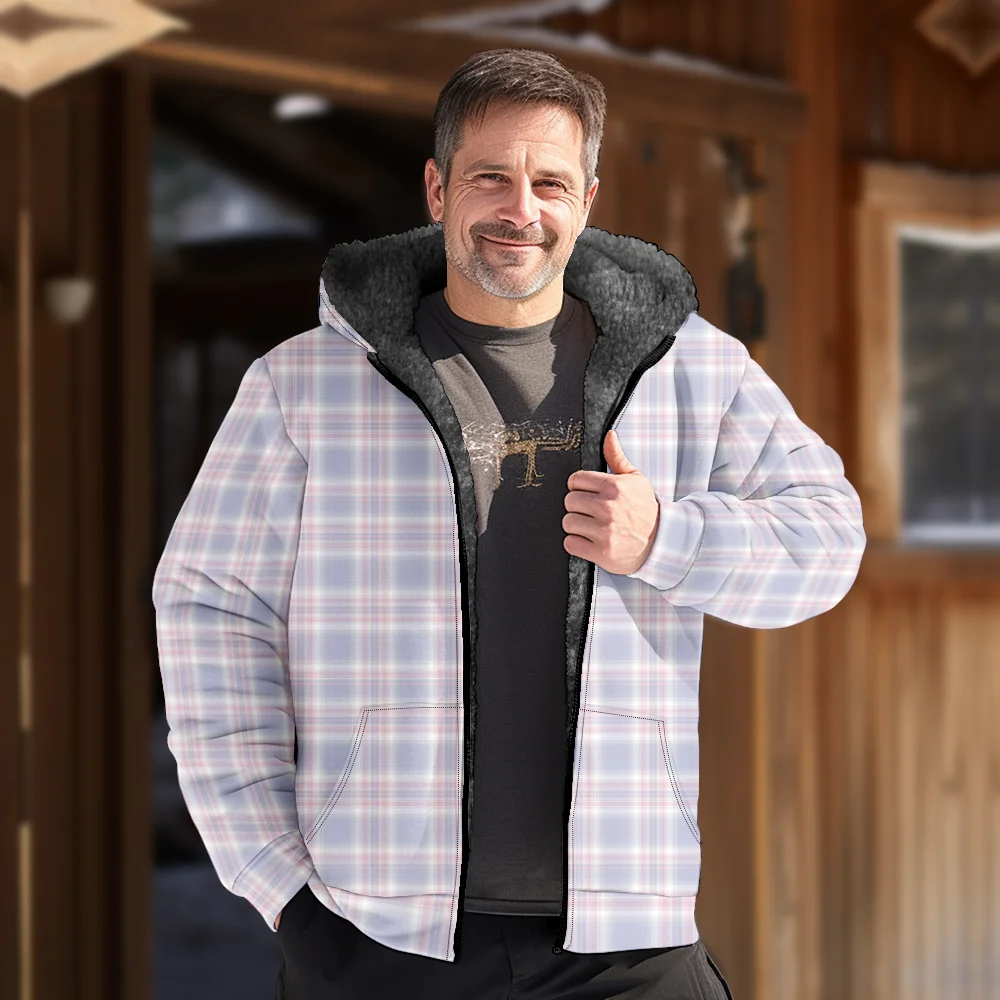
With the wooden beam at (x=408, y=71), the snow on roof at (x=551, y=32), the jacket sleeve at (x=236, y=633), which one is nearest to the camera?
the jacket sleeve at (x=236, y=633)

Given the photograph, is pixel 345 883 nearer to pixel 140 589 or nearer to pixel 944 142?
pixel 140 589

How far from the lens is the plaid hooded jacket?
1.92 metres

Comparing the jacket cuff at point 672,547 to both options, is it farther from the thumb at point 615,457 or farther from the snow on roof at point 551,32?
the snow on roof at point 551,32

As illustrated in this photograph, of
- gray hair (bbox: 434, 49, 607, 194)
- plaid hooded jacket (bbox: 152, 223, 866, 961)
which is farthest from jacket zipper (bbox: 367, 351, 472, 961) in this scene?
gray hair (bbox: 434, 49, 607, 194)

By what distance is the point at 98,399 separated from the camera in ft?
10.7

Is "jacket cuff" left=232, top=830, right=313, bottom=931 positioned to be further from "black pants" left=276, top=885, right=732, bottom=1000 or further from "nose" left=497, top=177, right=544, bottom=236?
"nose" left=497, top=177, right=544, bottom=236

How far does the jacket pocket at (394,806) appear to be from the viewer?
1.91 metres

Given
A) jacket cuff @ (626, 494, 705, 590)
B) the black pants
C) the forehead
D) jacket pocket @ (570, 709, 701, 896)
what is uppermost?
the forehead

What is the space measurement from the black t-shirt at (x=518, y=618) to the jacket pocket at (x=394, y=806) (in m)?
0.04

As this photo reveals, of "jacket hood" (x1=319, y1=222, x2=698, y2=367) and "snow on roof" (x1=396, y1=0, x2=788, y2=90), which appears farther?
"snow on roof" (x1=396, y1=0, x2=788, y2=90)

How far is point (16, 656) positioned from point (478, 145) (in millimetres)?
1809

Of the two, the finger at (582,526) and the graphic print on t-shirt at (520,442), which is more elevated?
the graphic print on t-shirt at (520,442)

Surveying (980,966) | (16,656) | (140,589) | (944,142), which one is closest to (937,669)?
(980,966)

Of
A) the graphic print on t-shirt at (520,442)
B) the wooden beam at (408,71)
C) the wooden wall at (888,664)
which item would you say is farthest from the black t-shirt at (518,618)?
the wooden wall at (888,664)
